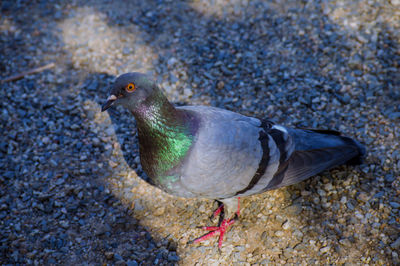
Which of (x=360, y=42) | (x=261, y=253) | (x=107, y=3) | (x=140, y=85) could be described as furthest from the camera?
(x=107, y=3)

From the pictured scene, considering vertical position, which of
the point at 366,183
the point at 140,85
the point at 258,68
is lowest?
the point at 366,183

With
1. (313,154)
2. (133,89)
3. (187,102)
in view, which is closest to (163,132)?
(133,89)

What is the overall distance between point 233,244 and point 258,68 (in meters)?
2.42

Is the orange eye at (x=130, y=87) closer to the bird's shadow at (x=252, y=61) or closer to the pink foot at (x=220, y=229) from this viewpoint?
the bird's shadow at (x=252, y=61)

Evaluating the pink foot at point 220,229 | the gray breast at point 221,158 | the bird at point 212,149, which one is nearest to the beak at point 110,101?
the bird at point 212,149

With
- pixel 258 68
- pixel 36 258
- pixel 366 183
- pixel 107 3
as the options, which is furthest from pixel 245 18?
pixel 36 258

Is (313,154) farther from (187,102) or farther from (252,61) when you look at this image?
(252,61)

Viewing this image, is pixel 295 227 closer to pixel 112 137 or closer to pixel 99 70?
pixel 112 137

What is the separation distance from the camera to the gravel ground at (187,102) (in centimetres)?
372

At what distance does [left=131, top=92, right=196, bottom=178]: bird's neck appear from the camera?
128 inches

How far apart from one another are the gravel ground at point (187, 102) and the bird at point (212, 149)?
0.45 metres

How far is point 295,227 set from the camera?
3.75 metres

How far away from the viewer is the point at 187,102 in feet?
16.2

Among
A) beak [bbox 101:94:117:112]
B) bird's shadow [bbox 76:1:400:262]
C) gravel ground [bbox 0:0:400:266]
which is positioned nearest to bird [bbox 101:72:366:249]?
beak [bbox 101:94:117:112]
